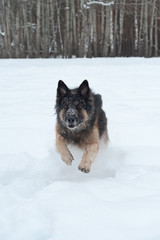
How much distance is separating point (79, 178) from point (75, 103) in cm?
99

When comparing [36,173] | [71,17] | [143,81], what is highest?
[71,17]

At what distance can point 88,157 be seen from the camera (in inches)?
152

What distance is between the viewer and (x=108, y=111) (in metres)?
6.48

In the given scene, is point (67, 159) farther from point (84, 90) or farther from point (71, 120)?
point (84, 90)

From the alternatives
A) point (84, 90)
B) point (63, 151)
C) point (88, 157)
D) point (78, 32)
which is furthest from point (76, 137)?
point (78, 32)

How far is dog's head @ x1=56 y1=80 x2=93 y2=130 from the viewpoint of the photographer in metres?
4.03

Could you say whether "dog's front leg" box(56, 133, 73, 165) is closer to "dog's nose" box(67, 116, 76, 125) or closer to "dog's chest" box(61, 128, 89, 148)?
"dog's chest" box(61, 128, 89, 148)

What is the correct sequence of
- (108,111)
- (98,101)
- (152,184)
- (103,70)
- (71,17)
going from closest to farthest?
(152,184), (98,101), (108,111), (103,70), (71,17)

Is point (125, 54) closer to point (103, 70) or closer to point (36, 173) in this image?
point (103, 70)

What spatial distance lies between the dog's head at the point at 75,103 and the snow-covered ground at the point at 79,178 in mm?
620

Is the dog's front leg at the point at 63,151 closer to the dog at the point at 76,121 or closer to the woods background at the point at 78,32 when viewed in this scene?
the dog at the point at 76,121

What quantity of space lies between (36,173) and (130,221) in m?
1.62

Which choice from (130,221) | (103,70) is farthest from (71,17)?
(130,221)

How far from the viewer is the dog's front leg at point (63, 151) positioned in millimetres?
3975
